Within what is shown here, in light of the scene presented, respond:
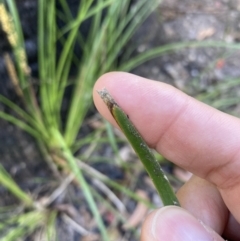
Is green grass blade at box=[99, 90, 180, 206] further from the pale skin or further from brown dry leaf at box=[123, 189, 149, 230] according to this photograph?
brown dry leaf at box=[123, 189, 149, 230]

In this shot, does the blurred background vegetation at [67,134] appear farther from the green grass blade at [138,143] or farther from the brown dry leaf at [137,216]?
the green grass blade at [138,143]

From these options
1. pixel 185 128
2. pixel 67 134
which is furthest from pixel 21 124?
pixel 185 128

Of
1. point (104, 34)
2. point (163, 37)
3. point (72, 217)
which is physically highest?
point (104, 34)

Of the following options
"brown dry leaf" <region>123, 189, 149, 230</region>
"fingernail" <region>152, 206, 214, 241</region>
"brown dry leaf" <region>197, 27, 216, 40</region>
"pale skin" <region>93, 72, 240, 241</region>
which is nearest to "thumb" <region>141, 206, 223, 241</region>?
"fingernail" <region>152, 206, 214, 241</region>

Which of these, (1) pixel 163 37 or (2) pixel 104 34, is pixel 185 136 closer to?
(2) pixel 104 34

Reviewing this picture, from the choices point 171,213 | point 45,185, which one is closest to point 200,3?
point 45,185

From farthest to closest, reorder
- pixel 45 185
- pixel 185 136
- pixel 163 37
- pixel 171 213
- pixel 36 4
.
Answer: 1. pixel 163 37
2. pixel 45 185
3. pixel 36 4
4. pixel 185 136
5. pixel 171 213

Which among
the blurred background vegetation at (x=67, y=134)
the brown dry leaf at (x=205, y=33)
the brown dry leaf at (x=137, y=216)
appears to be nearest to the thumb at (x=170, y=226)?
the blurred background vegetation at (x=67, y=134)
